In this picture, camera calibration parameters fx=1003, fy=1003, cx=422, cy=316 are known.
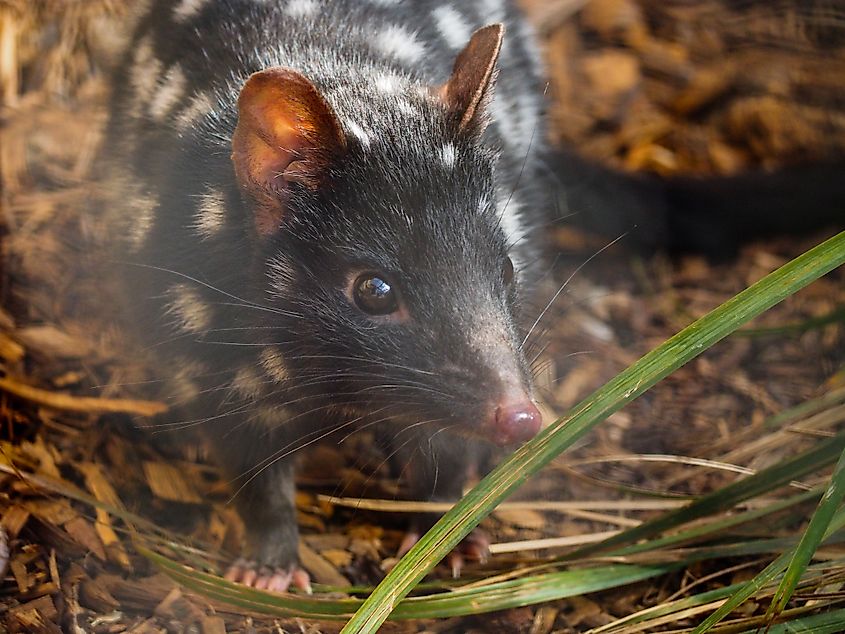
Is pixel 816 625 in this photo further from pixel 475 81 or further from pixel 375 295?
pixel 475 81

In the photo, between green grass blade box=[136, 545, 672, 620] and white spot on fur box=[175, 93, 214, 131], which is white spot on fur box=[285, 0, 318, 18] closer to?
white spot on fur box=[175, 93, 214, 131]

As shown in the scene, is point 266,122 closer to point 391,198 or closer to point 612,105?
point 391,198

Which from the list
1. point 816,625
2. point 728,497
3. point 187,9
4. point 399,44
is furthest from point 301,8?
point 816,625

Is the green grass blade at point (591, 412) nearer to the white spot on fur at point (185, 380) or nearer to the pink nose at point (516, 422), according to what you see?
the pink nose at point (516, 422)

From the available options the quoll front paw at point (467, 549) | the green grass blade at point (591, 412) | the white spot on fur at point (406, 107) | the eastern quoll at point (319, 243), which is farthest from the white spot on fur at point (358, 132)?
the quoll front paw at point (467, 549)

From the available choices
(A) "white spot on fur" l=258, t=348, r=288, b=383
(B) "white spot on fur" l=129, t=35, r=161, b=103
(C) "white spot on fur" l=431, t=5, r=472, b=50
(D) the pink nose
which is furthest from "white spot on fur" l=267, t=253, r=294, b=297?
(C) "white spot on fur" l=431, t=5, r=472, b=50

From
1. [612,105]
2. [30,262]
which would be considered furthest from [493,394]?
[612,105]
